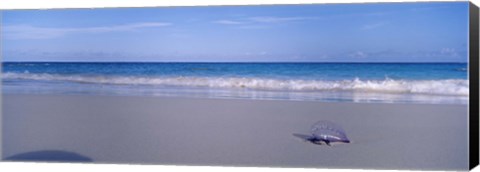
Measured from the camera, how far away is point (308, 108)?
4.40m

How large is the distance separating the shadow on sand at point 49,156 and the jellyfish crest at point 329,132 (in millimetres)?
1588

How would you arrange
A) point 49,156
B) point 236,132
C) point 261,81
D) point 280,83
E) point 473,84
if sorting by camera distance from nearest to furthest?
point 473,84, point 49,156, point 236,132, point 280,83, point 261,81

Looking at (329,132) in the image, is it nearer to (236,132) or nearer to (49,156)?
(236,132)

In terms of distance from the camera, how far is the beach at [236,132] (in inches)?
128

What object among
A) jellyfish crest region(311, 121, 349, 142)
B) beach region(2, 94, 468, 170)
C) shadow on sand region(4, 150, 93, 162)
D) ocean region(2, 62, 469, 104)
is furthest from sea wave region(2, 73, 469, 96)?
jellyfish crest region(311, 121, 349, 142)

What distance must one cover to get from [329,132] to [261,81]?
2906mm

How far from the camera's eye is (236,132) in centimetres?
371

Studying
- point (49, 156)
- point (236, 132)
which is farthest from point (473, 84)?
point (49, 156)

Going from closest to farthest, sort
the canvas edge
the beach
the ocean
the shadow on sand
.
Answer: the canvas edge → the beach → the shadow on sand → the ocean

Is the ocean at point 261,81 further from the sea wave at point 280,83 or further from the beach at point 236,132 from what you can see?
the beach at point 236,132

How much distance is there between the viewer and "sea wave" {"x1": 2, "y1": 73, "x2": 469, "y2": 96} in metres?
4.91

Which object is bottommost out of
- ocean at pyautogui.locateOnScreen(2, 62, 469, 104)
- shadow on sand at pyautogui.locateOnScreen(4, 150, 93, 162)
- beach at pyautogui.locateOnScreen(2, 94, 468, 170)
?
shadow on sand at pyautogui.locateOnScreen(4, 150, 93, 162)

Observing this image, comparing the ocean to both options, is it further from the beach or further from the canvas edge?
the canvas edge

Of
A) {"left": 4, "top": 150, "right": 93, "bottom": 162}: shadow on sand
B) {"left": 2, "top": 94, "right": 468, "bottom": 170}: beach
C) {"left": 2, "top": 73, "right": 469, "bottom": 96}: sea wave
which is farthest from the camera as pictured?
{"left": 2, "top": 73, "right": 469, "bottom": 96}: sea wave
